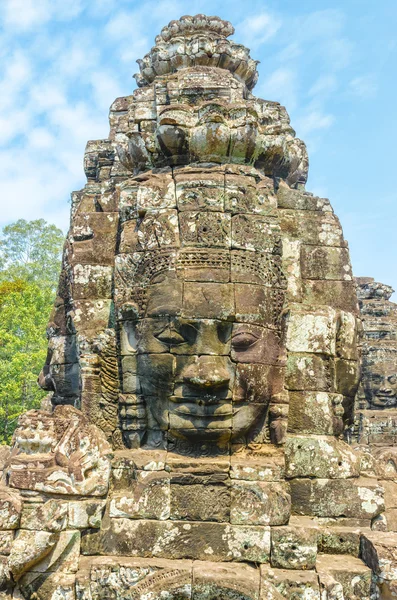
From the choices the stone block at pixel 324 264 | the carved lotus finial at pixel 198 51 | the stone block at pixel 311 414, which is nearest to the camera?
the stone block at pixel 311 414

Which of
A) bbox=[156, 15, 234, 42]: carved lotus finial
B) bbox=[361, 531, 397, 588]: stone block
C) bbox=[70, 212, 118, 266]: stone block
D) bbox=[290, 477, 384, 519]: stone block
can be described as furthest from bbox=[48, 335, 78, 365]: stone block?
bbox=[156, 15, 234, 42]: carved lotus finial

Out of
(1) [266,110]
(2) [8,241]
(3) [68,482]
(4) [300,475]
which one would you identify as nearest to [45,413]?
(3) [68,482]

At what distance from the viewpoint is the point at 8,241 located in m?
27.2

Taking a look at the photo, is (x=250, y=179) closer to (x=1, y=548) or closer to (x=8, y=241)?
(x=1, y=548)

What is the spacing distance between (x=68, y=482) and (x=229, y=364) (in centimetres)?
153

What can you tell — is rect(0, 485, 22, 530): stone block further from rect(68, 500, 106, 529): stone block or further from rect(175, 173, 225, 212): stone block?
rect(175, 173, 225, 212): stone block

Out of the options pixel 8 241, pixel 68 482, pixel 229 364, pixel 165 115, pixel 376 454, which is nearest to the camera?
pixel 68 482

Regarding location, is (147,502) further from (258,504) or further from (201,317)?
(201,317)

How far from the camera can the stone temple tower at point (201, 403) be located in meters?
4.21

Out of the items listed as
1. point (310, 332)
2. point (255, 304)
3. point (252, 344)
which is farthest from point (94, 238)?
point (310, 332)

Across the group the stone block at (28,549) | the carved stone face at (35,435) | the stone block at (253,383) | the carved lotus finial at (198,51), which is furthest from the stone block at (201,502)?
the carved lotus finial at (198,51)

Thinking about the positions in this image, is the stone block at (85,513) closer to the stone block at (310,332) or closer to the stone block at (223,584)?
the stone block at (223,584)

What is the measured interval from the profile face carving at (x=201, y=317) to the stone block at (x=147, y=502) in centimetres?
41

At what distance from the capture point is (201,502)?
4402 mm
